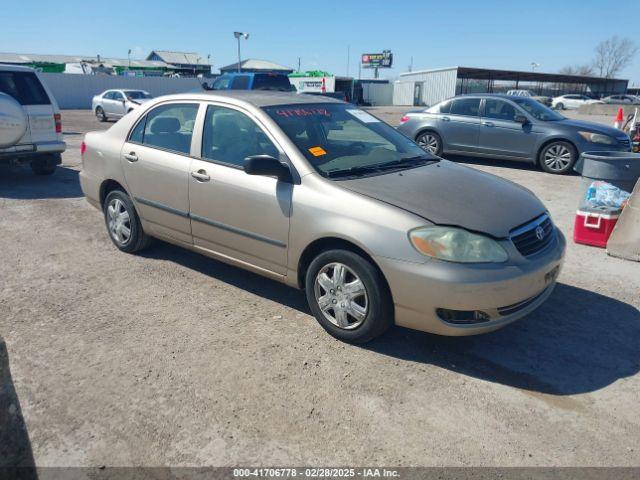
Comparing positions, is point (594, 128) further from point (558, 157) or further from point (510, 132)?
point (510, 132)

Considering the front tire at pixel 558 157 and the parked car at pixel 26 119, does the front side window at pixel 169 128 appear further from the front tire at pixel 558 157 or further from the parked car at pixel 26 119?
the front tire at pixel 558 157

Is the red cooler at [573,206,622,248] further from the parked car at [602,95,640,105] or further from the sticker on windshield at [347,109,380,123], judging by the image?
the parked car at [602,95,640,105]

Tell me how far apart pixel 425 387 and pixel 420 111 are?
10.0 meters

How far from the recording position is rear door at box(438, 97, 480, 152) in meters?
11.1

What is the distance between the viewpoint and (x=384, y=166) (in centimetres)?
412

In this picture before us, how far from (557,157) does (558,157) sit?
0.02 m

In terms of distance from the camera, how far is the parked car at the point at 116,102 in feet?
72.8

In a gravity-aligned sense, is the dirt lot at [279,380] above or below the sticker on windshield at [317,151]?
below

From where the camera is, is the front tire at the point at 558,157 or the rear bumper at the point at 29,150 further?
the front tire at the point at 558,157

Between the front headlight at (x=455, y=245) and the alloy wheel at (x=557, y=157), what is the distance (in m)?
8.09

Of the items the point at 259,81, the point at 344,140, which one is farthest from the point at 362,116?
the point at 259,81

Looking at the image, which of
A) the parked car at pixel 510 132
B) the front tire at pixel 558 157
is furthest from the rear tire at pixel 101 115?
the front tire at pixel 558 157

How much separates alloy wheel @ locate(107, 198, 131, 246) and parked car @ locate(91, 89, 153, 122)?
1803 centimetres

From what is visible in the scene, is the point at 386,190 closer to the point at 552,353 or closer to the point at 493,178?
the point at 493,178
